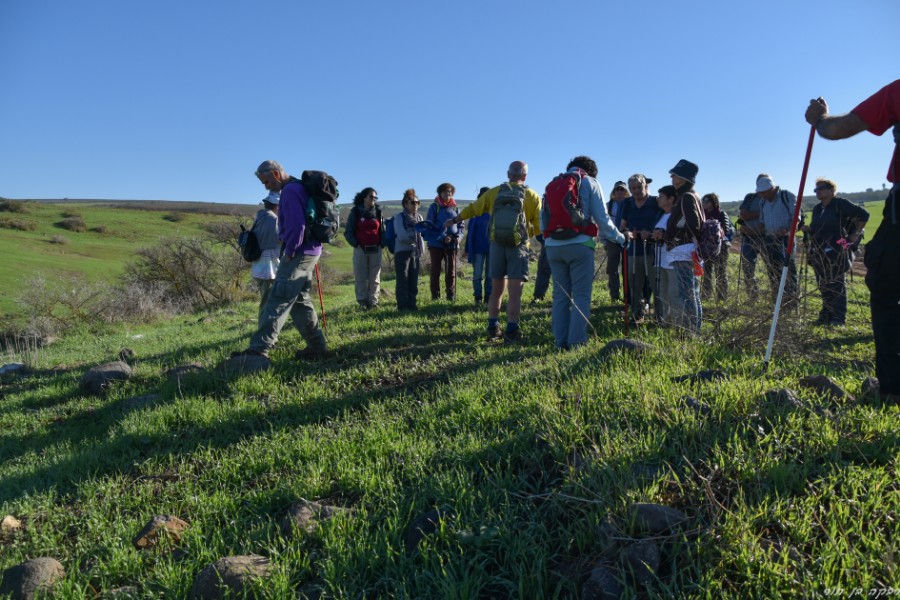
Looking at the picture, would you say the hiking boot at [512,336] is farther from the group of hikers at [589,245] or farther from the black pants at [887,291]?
the black pants at [887,291]

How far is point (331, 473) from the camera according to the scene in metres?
3.23

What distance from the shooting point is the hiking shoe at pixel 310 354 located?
632 centimetres

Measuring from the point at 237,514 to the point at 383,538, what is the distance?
107cm

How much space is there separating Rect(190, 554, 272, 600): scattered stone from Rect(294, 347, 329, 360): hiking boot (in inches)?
156

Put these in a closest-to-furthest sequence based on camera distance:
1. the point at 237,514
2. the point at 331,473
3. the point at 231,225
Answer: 1. the point at 237,514
2. the point at 331,473
3. the point at 231,225

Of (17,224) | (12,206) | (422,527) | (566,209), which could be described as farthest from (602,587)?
(12,206)

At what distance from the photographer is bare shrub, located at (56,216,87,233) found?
1619 inches

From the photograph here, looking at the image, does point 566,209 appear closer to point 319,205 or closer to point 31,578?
point 319,205

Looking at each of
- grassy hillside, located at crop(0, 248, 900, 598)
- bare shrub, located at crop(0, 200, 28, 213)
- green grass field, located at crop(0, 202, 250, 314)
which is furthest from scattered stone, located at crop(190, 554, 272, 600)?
bare shrub, located at crop(0, 200, 28, 213)

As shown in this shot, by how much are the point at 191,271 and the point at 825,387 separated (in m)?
19.8

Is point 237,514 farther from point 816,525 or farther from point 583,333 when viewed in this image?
point 583,333

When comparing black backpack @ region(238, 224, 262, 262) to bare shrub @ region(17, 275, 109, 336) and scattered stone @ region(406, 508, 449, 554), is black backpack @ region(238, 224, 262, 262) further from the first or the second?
bare shrub @ region(17, 275, 109, 336)

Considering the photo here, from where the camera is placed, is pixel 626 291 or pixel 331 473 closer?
pixel 331 473

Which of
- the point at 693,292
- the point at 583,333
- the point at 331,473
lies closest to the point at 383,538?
the point at 331,473
